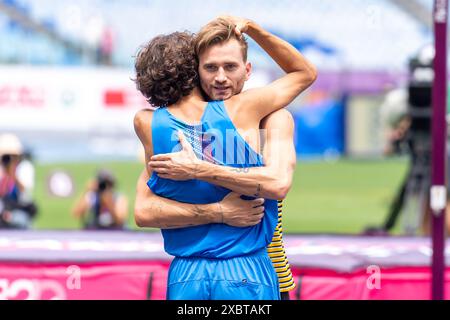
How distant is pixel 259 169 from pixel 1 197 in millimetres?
6013

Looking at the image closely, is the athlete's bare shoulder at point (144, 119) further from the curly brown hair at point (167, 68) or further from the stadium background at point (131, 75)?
the stadium background at point (131, 75)

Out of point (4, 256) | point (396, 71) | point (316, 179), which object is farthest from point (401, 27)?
point (4, 256)

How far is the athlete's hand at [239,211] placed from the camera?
3.15m

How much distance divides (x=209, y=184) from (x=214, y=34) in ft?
1.62

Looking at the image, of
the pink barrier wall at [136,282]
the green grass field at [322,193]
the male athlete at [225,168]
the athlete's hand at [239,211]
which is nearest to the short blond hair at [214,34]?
the male athlete at [225,168]

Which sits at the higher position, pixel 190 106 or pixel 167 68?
pixel 167 68

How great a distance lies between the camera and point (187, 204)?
126 inches

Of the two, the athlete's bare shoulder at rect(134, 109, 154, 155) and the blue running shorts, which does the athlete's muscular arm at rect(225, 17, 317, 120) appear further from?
the blue running shorts

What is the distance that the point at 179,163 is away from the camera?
3.10 m

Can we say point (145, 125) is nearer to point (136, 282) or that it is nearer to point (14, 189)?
point (136, 282)

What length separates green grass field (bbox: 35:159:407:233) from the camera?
11523 millimetres

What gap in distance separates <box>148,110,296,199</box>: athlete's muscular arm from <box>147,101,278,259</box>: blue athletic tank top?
52 millimetres

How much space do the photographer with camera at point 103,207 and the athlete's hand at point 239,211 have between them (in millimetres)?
5581

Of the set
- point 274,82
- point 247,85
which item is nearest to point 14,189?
point 247,85
